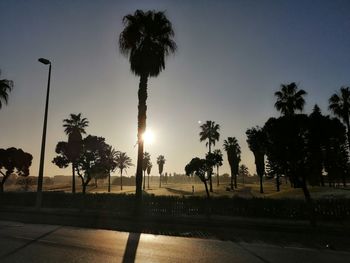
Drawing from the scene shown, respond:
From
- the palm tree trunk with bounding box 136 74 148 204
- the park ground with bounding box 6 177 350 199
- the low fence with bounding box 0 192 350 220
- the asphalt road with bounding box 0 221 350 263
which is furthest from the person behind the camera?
the park ground with bounding box 6 177 350 199

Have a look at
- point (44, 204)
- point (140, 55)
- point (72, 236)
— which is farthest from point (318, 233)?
point (44, 204)

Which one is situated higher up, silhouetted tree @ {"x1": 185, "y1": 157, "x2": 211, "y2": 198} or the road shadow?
silhouetted tree @ {"x1": 185, "y1": 157, "x2": 211, "y2": 198}

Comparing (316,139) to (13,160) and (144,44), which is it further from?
(13,160)

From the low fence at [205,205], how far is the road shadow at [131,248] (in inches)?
473

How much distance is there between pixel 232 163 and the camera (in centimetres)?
8675

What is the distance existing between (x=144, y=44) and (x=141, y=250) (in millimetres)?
19325

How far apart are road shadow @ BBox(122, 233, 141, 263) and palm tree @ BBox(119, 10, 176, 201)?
12483 millimetres

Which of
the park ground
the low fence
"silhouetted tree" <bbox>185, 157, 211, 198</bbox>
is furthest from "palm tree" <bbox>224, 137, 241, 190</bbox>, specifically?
the low fence

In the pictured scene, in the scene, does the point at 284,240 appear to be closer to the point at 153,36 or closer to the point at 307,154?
the point at 307,154

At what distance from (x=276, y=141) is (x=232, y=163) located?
68620 mm

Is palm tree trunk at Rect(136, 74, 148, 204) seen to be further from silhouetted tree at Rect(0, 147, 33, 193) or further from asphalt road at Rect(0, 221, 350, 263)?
silhouetted tree at Rect(0, 147, 33, 193)

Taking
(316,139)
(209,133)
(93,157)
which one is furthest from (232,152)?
(316,139)

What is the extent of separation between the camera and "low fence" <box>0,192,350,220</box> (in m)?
22.9

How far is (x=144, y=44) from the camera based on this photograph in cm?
2720
